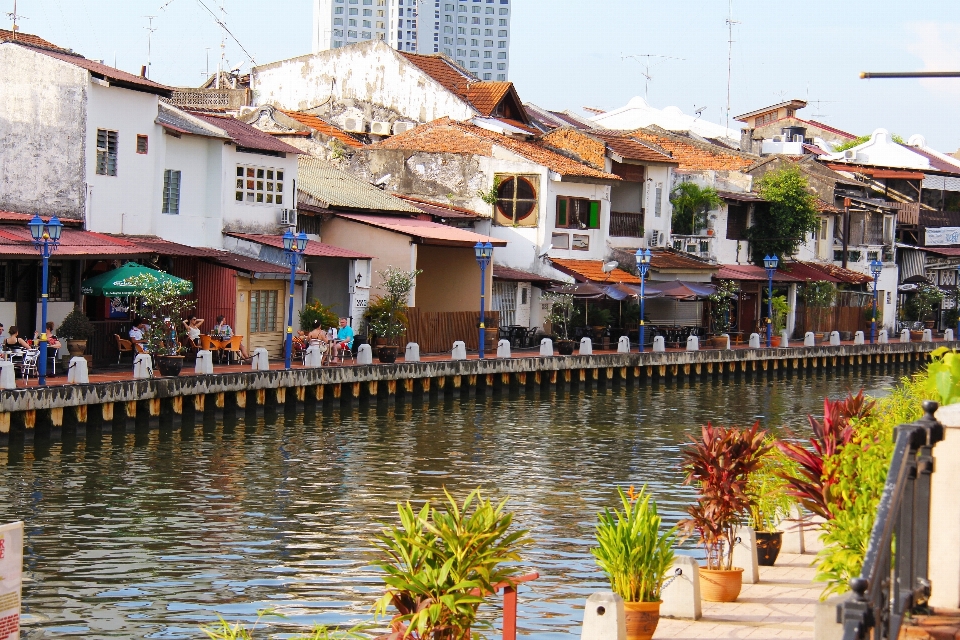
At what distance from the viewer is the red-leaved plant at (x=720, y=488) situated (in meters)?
13.5

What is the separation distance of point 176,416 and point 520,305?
21305mm

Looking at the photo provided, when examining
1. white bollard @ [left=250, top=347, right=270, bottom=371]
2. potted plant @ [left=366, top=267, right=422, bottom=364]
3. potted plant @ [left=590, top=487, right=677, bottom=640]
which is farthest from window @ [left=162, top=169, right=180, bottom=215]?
potted plant @ [left=590, top=487, right=677, bottom=640]

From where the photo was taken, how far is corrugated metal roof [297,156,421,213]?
45781 millimetres

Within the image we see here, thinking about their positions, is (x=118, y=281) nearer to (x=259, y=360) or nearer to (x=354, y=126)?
(x=259, y=360)

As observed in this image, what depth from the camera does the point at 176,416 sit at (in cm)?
3095

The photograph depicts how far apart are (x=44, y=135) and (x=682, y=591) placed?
26.8 m

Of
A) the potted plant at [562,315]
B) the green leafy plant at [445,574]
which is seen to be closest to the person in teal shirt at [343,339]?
the potted plant at [562,315]

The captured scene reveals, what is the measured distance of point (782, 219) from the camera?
62375 mm

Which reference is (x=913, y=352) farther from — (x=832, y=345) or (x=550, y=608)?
(x=550, y=608)

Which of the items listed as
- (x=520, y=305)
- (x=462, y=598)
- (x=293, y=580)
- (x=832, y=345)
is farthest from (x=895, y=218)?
(x=462, y=598)

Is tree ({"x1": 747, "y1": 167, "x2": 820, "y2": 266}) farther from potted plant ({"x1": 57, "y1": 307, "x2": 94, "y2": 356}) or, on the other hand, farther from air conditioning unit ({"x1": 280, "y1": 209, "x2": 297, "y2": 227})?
potted plant ({"x1": 57, "y1": 307, "x2": 94, "y2": 356})

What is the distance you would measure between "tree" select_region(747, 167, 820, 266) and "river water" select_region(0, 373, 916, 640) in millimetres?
24100

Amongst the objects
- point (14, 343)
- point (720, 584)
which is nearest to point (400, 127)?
point (14, 343)

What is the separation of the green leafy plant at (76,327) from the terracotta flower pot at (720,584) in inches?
835
